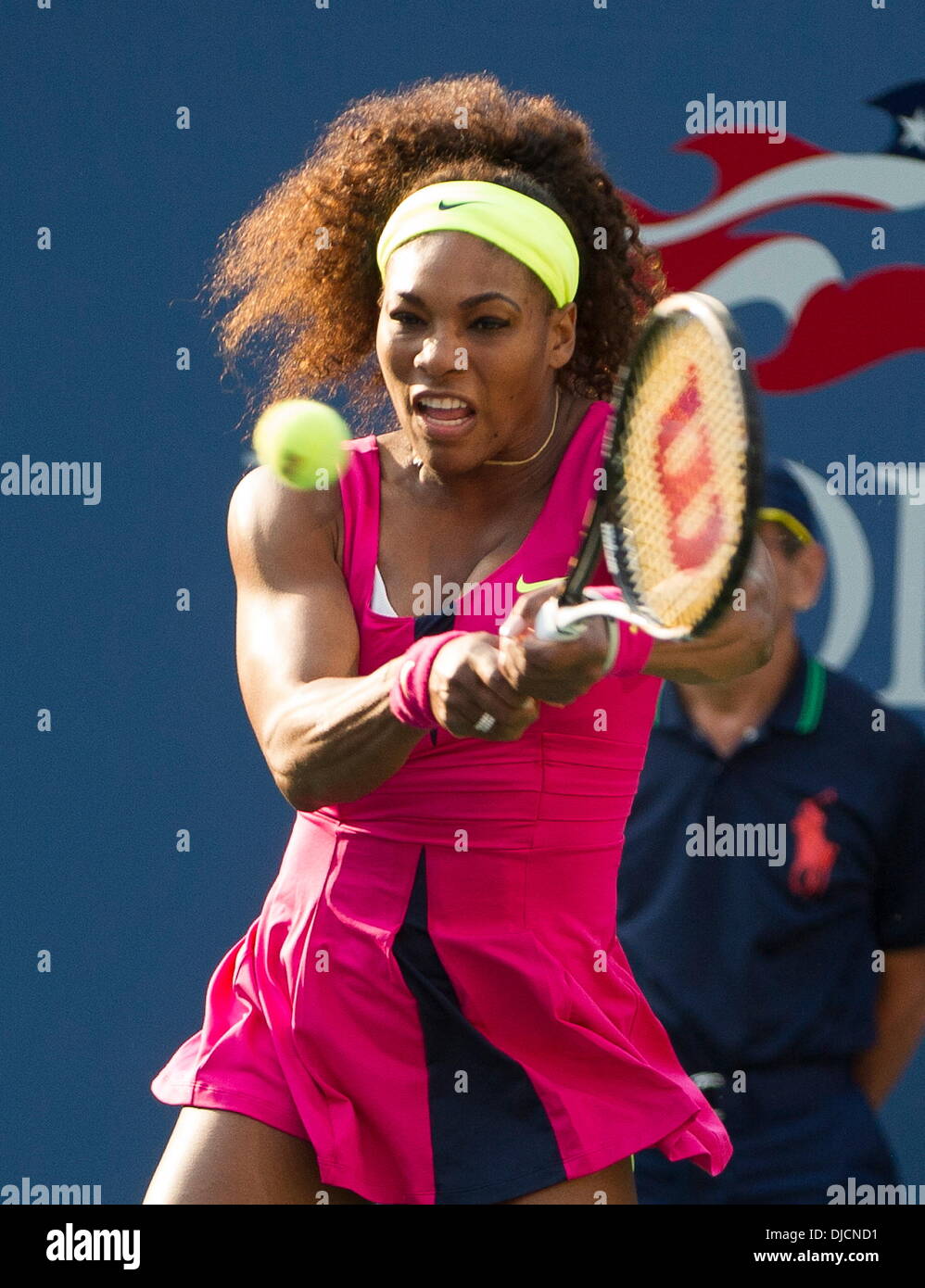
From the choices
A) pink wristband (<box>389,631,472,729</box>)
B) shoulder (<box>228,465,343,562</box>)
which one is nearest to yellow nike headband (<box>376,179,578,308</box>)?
shoulder (<box>228,465,343,562</box>)

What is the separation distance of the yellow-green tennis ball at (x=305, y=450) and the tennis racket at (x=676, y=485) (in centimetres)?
51

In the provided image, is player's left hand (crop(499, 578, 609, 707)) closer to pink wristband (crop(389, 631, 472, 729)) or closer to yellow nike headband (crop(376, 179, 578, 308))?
pink wristband (crop(389, 631, 472, 729))

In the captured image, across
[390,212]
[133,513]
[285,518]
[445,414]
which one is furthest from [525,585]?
[133,513]

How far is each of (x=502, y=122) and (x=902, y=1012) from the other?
1869 millimetres

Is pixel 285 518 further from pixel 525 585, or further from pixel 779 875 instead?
pixel 779 875

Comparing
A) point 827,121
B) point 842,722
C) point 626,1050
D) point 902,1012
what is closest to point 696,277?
point 827,121

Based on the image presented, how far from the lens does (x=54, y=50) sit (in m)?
3.57

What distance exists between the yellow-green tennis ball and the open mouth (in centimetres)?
19

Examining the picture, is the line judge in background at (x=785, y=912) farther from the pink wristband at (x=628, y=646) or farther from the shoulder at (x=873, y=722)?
the pink wristband at (x=628, y=646)

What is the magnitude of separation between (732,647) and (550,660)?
0.37m

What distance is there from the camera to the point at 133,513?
3592mm

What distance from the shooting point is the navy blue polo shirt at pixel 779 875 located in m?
3.37

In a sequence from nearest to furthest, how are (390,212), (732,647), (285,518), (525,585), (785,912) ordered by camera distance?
1. (732,647)
2. (525,585)
3. (285,518)
4. (390,212)
5. (785,912)

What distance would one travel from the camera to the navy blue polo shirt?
337cm
